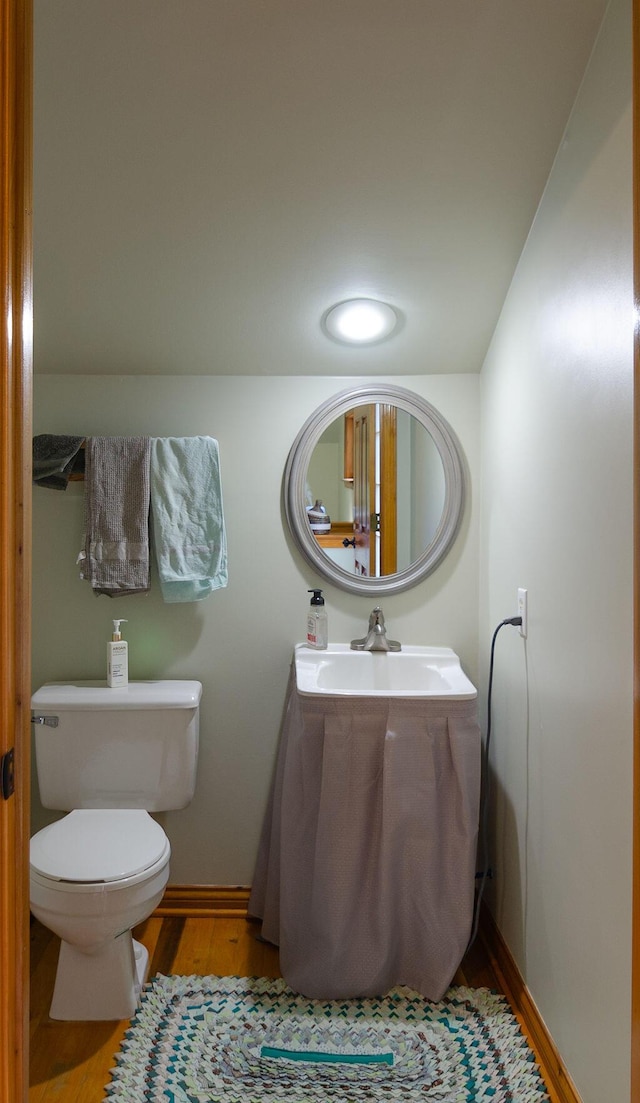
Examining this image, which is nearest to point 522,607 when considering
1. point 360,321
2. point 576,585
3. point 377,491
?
point 576,585

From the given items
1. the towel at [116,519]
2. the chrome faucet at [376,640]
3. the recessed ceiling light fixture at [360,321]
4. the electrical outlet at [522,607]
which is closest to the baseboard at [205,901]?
the chrome faucet at [376,640]

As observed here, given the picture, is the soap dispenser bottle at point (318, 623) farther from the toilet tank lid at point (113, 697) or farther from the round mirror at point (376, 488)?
the toilet tank lid at point (113, 697)

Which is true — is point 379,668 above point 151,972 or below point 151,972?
above

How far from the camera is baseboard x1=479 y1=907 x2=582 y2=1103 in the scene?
55.8 inches

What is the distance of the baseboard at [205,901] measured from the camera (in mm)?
2254

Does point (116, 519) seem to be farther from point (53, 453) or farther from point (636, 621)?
point (636, 621)

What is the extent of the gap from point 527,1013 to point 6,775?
1.48m

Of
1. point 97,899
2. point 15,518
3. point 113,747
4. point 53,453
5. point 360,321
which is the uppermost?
point 360,321

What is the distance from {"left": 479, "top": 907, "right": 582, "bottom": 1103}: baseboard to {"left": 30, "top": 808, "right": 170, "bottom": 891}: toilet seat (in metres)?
0.95

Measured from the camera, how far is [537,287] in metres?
1.60

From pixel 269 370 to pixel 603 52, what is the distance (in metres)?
1.26

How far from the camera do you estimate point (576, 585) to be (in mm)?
1367

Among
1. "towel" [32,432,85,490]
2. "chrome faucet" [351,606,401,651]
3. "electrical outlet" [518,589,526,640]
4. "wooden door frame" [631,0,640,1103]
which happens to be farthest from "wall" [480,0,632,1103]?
"towel" [32,432,85,490]

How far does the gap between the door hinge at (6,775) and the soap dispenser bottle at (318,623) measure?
1.39m
